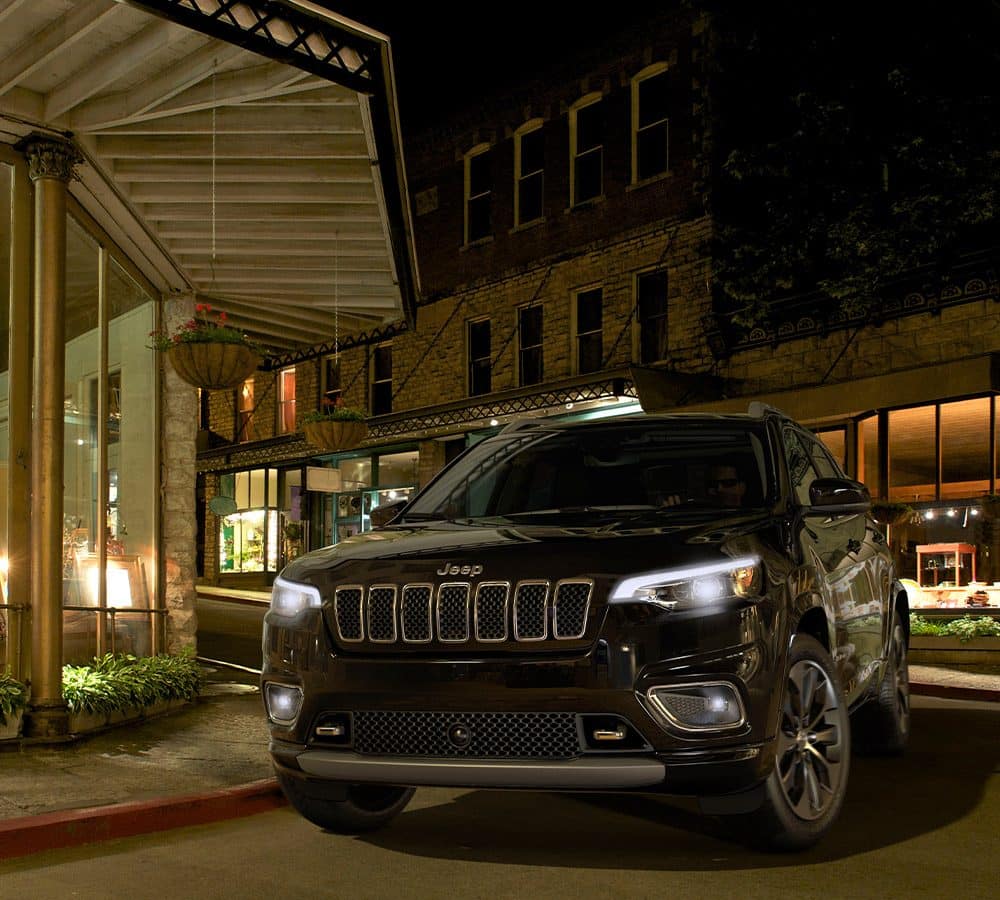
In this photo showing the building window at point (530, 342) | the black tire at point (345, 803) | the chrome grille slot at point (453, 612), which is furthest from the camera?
the building window at point (530, 342)

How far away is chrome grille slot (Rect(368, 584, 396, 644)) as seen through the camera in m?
5.16

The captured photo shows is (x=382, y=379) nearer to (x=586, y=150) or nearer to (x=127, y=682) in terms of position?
(x=586, y=150)

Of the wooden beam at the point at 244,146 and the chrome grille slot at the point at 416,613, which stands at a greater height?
the wooden beam at the point at 244,146

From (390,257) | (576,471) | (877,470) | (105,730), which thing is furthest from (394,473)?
(576,471)

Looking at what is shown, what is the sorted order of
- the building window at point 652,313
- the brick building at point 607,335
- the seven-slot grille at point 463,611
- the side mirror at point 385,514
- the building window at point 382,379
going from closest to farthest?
the seven-slot grille at point 463,611
the side mirror at point 385,514
the brick building at point 607,335
the building window at point 652,313
the building window at point 382,379

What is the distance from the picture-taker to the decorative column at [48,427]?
8.80 m

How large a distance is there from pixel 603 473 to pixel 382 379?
26.4 meters

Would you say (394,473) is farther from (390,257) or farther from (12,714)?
(12,714)

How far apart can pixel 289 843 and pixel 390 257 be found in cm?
755

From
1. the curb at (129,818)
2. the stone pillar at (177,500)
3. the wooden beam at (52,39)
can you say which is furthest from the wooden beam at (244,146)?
the curb at (129,818)

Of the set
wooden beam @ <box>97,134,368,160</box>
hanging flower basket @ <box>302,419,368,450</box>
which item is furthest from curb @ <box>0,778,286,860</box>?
hanging flower basket @ <box>302,419,368,450</box>

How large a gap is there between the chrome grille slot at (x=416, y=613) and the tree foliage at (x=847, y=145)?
1682cm

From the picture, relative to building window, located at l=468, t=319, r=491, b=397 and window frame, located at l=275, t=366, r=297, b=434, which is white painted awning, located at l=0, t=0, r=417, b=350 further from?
window frame, located at l=275, t=366, r=297, b=434

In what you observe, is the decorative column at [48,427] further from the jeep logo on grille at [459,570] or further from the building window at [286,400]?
the building window at [286,400]
